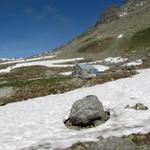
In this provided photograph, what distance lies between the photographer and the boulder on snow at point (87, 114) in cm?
2373

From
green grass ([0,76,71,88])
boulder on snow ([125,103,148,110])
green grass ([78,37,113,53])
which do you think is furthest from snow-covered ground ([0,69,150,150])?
green grass ([78,37,113,53])

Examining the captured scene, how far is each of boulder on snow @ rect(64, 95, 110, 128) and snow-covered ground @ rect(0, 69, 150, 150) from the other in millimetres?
621

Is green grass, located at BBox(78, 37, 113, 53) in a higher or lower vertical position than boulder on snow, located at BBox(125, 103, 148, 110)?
higher

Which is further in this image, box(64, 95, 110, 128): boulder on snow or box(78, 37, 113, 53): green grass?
box(78, 37, 113, 53): green grass

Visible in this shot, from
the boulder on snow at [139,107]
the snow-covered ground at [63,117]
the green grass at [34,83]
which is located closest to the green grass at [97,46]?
the green grass at [34,83]

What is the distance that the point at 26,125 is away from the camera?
25203 millimetres

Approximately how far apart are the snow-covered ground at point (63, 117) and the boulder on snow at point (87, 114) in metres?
0.62

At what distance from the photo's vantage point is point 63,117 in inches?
1022

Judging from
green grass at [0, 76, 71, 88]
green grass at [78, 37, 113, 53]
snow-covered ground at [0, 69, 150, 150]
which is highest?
green grass at [78, 37, 113, 53]

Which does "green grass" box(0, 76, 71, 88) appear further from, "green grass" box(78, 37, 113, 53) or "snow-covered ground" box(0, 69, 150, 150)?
"green grass" box(78, 37, 113, 53)

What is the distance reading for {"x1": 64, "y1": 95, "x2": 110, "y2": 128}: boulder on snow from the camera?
2373 centimetres

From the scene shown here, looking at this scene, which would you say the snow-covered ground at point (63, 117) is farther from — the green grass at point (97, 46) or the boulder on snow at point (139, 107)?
the green grass at point (97, 46)

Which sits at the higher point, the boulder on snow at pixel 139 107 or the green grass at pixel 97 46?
the green grass at pixel 97 46

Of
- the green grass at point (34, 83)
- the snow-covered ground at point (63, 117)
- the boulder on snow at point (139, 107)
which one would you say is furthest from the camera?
the green grass at point (34, 83)
